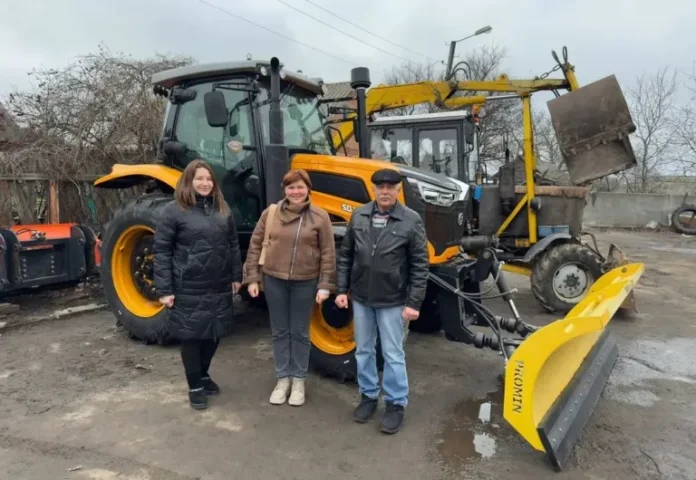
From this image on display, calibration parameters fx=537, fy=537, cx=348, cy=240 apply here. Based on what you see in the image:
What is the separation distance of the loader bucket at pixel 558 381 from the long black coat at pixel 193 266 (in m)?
1.93

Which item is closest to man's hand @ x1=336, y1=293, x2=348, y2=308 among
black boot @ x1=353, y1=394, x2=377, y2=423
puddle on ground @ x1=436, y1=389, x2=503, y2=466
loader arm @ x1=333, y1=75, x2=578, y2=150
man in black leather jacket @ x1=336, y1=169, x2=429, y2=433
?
man in black leather jacket @ x1=336, y1=169, x2=429, y2=433

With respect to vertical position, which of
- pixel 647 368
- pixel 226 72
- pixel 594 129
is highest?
pixel 226 72

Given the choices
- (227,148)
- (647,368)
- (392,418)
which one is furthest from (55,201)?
(647,368)

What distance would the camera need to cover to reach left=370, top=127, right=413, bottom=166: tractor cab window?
8.01 meters

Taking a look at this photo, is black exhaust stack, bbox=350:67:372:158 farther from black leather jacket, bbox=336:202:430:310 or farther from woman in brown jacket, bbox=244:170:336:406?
black leather jacket, bbox=336:202:430:310

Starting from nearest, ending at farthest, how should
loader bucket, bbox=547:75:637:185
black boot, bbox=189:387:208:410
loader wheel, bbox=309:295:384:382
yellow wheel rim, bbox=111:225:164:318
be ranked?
black boot, bbox=189:387:208:410
loader wheel, bbox=309:295:384:382
yellow wheel rim, bbox=111:225:164:318
loader bucket, bbox=547:75:637:185

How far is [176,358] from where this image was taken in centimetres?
465

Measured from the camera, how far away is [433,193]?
4258mm

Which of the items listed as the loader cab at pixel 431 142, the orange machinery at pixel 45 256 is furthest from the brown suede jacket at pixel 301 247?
the loader cab at pixel 431 142

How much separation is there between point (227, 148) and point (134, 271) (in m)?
1.56

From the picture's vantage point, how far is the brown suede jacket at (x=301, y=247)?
3.60m

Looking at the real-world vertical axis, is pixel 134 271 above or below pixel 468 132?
below

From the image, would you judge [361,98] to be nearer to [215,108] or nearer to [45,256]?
[215,108]

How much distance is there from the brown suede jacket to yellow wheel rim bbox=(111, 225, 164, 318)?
1893mm
